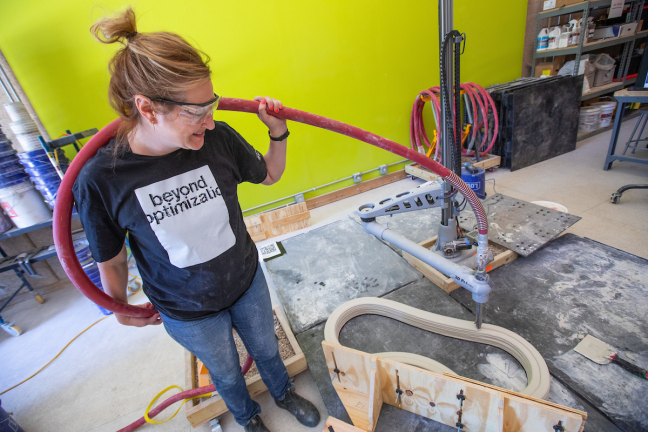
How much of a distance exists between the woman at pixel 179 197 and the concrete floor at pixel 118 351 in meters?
0.81

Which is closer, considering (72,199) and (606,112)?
(72,199)

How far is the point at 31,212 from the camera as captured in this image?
7.86ft

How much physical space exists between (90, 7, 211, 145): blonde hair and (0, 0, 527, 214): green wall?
6.85 ft

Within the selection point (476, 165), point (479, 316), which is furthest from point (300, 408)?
point (476, 165)

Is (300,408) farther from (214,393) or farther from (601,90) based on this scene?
(601,90)

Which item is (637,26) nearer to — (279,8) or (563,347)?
(279,8)

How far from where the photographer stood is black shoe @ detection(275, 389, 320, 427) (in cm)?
146

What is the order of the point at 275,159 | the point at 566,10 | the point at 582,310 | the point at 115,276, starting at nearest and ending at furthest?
1. the point at 115,276
2. the point at 275,159
3. the point at 582,310
4. the point at 566,10

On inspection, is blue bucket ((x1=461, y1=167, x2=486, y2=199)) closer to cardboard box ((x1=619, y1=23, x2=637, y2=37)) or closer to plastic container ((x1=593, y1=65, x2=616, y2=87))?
plastic container ((x1=593, y1=65, x2=616, y2=87))

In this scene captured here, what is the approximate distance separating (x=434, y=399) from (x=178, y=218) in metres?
1.22

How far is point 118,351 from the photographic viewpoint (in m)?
2.20

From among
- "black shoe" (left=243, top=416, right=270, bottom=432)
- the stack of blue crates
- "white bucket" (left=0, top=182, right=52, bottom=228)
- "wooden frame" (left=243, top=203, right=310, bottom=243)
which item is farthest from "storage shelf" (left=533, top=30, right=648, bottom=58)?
"white bucket" (left=0, top=182, right=52, bottom=228)

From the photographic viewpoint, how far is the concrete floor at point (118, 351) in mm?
1758

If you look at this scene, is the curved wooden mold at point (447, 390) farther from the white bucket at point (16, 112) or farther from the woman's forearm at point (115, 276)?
the white bucket at point (16, 112)
